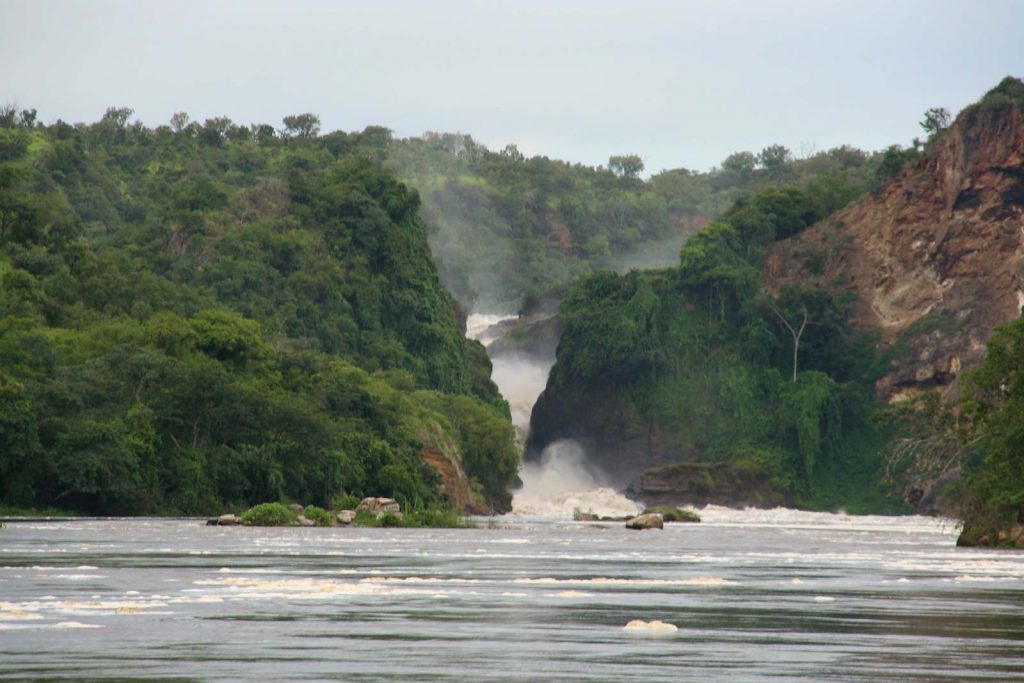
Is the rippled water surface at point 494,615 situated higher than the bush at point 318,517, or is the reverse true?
the rippled water surface at point 494,615

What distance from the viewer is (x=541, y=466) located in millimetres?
143000

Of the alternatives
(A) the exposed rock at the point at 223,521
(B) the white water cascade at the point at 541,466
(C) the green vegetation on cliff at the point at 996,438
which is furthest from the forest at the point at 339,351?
(A) the exposed rock at the point at 223,521


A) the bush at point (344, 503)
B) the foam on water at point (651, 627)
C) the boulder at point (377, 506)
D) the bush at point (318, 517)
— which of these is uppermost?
the foam on water at point (651, 627)

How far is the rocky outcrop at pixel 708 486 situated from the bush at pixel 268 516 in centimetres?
6685

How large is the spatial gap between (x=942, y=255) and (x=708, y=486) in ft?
90.2

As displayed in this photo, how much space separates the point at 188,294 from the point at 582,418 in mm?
42275

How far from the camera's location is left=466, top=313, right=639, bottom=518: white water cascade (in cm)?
12531

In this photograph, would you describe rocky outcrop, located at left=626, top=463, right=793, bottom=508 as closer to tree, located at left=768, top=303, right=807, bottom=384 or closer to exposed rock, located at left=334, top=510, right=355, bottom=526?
tree, located at left=768, top=303, right=807, bottom=384

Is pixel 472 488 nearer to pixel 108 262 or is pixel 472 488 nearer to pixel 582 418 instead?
pixel 108 262

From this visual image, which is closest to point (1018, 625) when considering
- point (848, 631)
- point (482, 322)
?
point (848, 631)

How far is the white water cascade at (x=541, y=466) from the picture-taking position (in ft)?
411

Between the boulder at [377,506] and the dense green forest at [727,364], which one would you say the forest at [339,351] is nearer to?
the dense green forest at [727,364]

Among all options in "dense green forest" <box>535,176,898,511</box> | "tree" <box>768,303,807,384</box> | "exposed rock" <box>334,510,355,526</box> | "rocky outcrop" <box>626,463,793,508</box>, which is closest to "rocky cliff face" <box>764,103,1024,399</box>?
"dense green forest" <box>535,176,898,511</box>

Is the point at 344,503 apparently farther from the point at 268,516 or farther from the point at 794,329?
the point at 794,329
